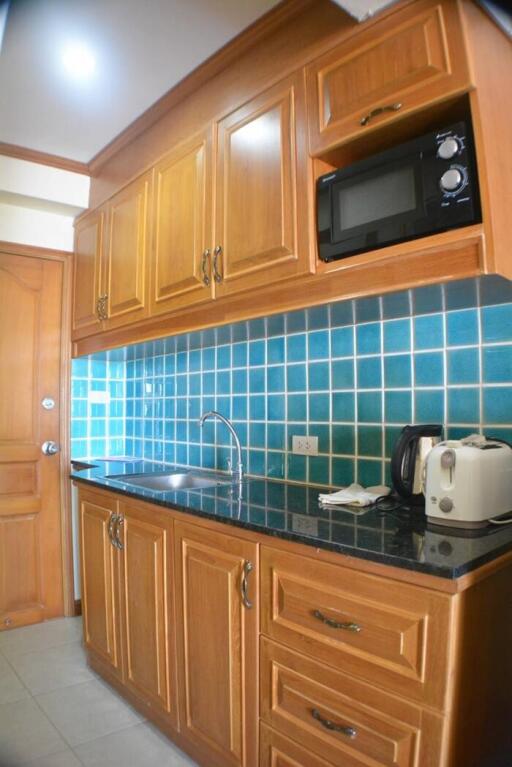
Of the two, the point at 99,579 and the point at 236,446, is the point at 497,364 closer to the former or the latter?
the point at 236,446

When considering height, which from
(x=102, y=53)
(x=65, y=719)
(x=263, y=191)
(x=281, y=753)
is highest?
(x=102, y=53)

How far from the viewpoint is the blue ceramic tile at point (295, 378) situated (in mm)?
2020

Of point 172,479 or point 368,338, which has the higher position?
point 368,338

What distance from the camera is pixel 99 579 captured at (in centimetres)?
216

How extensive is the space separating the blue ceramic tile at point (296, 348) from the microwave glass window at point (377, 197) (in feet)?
2.32

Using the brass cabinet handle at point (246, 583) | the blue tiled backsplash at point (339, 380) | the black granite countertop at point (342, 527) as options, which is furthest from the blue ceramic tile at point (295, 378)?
the brass cabinet handle at point (246, 583)

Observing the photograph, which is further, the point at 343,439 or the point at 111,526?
the point at 111,526

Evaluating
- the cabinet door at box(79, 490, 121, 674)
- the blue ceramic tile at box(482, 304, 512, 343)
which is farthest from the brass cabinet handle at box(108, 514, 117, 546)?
the blue ceramic tile at box(482, 304, 512, 343)

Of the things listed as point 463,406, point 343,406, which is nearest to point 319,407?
point 343,406

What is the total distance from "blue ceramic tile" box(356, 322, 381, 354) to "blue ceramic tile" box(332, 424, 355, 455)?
29cm

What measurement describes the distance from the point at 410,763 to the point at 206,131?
6.40ft

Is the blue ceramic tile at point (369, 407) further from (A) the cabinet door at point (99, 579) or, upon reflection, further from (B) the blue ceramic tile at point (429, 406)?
(A) the cabinet door at point (99, 579)

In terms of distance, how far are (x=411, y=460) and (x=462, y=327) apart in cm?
44

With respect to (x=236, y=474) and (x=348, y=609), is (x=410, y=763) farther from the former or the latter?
(x=236, y=474)
